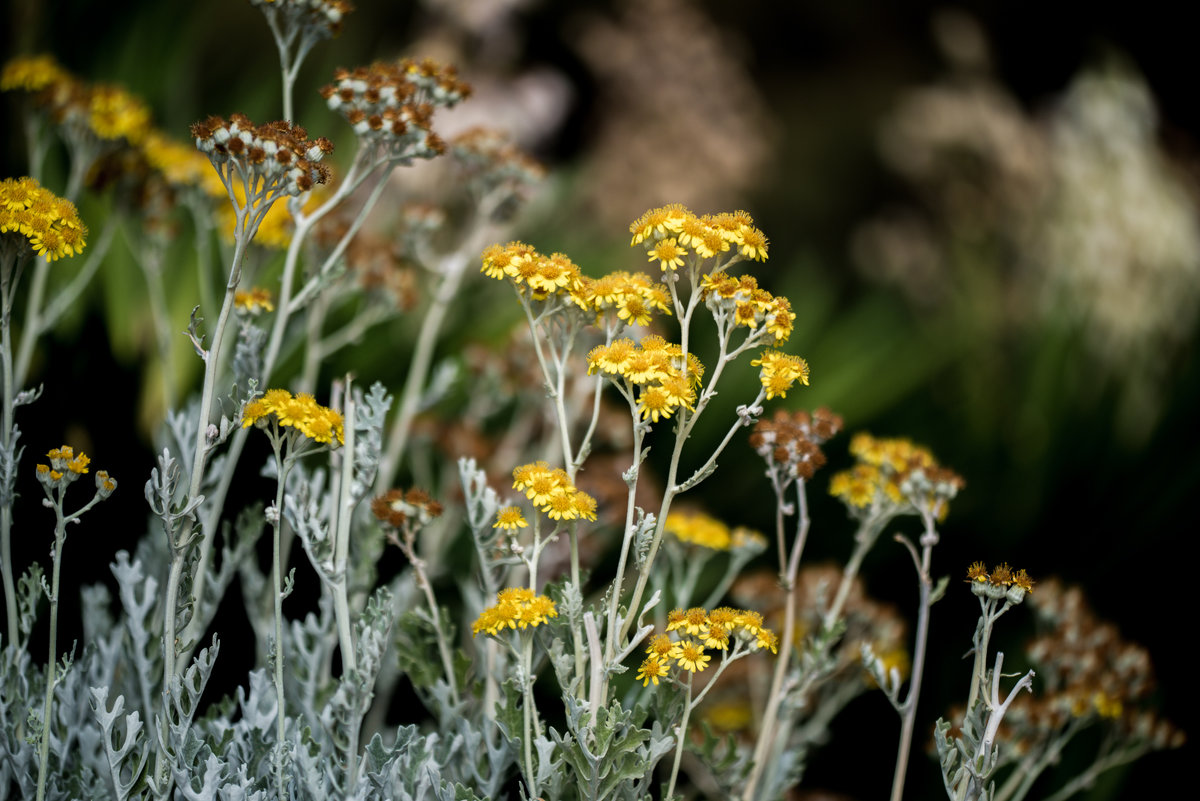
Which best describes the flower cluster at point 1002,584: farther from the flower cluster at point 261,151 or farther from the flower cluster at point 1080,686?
the flower cluster at point 261,151

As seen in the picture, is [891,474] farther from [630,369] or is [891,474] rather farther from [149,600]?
[149,600]

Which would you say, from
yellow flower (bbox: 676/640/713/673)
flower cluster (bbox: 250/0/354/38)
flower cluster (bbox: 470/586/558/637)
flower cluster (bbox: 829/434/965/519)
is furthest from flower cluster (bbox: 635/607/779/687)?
flower cluster (bbox: 250/0/354/38)

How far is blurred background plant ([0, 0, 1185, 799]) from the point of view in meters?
1.93

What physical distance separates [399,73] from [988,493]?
177cm

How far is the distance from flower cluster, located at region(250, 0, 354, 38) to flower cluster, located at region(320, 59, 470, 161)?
0.27 feet

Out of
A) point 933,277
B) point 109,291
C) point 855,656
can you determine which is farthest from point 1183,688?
point 933,277

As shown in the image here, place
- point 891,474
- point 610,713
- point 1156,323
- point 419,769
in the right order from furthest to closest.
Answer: point 1156,323
point 891,474
point 419,769
point 610,713

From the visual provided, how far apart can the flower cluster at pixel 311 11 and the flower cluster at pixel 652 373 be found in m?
0.59

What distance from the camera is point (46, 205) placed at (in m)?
0.98

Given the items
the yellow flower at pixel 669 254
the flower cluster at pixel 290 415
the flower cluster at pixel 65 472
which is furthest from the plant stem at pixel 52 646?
the yellow flower at pixel 669 254

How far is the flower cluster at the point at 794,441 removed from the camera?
1.16 m

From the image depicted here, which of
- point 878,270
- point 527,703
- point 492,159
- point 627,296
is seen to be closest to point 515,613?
point 527,703

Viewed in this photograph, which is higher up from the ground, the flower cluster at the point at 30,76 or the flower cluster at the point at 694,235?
the flower cluster at the point at 30,76

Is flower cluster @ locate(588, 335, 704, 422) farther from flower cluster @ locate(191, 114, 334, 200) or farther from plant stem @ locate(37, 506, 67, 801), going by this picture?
plant stem @ locate(37, 506, 67, 801)
